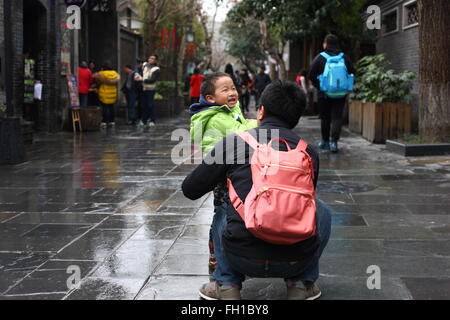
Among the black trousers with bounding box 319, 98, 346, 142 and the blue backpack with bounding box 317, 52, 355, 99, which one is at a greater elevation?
the blue backpack with bounding box 317, 52, 355, 99

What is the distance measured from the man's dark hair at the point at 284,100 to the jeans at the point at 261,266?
558mm

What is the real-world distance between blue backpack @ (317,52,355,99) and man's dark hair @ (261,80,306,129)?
7074 millimetres

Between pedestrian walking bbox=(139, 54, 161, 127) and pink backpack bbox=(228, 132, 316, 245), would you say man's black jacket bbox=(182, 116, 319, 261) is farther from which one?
pedestrian walking bbox=(139, 54, 161, 127)

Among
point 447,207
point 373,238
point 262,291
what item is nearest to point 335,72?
point 447,207

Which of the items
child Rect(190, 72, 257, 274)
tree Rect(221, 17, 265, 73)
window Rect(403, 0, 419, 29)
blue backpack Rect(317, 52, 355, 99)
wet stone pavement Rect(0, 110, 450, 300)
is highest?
tree Rect(221, 17, 265, 73)

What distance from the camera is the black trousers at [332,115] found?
10.9m

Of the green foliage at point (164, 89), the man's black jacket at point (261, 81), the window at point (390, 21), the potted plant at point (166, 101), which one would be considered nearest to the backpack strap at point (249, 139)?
the window at point (390, 21)

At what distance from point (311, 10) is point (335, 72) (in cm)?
726

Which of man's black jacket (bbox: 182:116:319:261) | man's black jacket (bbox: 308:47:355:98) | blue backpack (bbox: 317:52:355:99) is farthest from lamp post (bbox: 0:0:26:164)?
man's black jacket (bbox: 182:116:319:261)

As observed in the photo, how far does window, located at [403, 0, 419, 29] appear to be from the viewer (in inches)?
633

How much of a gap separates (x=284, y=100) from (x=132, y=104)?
51.4 ft

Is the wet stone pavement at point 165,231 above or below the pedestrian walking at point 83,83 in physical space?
below

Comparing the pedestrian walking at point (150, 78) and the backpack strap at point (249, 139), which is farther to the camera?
the pedestrian walking at point (150, 78)

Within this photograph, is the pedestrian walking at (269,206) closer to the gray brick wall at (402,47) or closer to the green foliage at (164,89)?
the gray brick wall at (402,47)
